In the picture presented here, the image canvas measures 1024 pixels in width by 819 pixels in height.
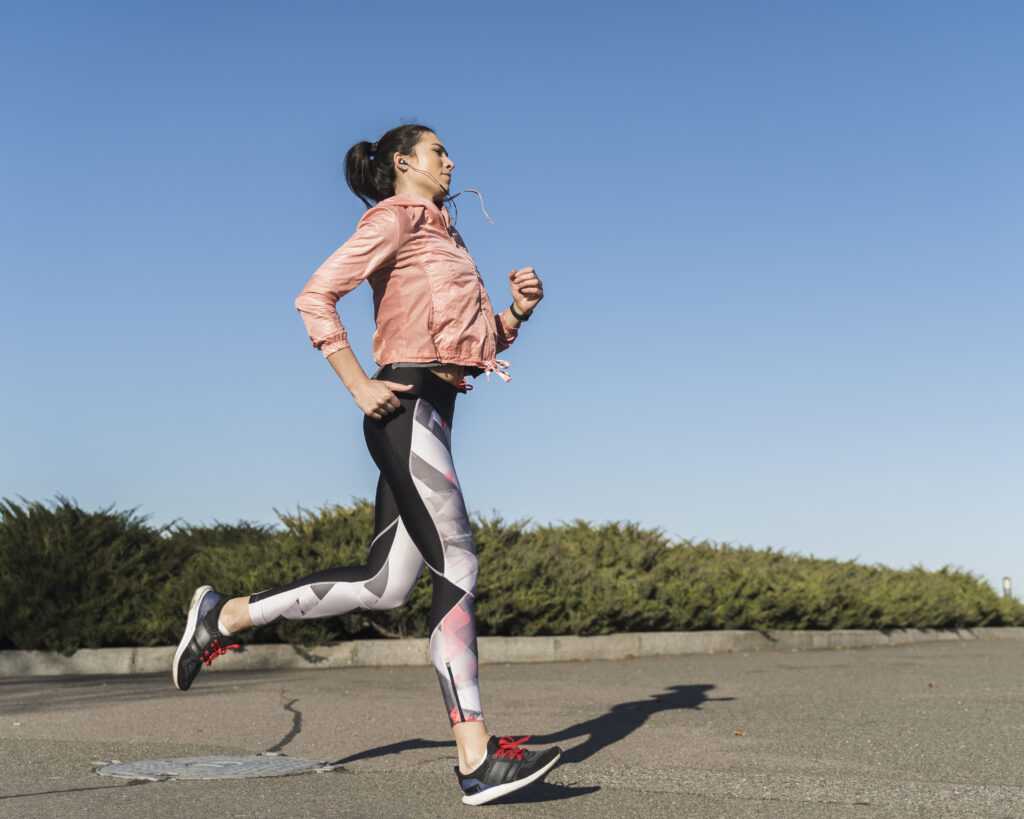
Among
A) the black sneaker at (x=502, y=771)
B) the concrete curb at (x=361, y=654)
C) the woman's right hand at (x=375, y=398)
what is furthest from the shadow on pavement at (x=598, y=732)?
the concrete curb at (x=361, y=654)

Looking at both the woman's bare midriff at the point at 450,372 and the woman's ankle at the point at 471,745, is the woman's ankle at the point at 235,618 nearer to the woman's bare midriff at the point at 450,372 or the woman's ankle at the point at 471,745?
the woman's ankle at the point at 471,745

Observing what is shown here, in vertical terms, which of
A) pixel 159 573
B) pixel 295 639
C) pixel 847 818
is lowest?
pixel 847 818

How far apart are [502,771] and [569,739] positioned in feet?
5.65

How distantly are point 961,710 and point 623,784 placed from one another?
3331 mm

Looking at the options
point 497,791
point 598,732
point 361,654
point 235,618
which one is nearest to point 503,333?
point 235,618

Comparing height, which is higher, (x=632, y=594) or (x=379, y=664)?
(x=632, y=594)

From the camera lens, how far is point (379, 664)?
9.05 meters

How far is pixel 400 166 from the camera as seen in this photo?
13.3 feet

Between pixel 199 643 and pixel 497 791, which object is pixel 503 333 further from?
pixel 497 791

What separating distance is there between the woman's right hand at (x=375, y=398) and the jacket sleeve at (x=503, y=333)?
858mm

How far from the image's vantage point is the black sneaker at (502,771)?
3.34 meters

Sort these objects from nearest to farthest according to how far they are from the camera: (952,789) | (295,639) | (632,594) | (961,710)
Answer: (952,789) < (961,710) < (295,639) < (632,594)

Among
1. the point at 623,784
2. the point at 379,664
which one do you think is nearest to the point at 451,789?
the point at 623,784

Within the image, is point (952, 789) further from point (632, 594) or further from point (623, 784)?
point (632, 594)
